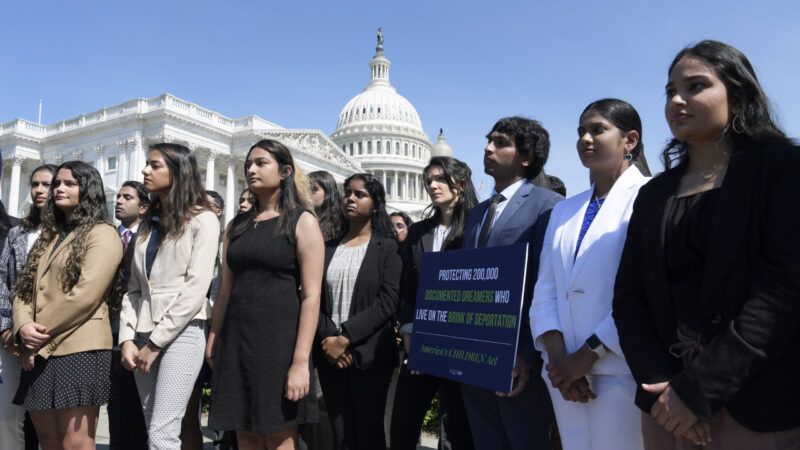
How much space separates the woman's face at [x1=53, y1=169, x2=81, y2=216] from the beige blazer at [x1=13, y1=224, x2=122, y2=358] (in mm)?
284

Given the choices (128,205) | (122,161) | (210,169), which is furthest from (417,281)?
(210,169)

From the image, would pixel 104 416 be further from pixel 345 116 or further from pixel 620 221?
pixel 345 116

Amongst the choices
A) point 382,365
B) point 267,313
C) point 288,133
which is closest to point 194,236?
point 267,313

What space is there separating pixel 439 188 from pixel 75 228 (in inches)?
97.0

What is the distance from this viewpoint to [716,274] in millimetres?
1940

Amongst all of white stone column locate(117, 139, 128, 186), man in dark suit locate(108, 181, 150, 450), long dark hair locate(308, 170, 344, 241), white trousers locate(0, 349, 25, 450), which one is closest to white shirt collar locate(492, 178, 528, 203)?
long dark hair locate(308, 170, 344, 241)

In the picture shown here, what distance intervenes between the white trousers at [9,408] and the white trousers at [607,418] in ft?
11.1

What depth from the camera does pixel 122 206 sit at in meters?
6.21

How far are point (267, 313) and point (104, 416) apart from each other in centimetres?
463

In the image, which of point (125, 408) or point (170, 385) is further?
point (125, 408)

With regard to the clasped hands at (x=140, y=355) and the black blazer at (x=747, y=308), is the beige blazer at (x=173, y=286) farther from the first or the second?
the black blazer at (x=747, y=308)

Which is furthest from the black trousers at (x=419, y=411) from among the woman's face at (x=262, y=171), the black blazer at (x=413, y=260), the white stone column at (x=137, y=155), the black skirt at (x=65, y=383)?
the white stone column at (x=137, y=155)

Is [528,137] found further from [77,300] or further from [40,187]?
[40,187]

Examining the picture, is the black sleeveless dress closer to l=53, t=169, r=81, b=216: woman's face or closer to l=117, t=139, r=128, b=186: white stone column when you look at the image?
l=53, t=169, r=81, b=216: woman's face
